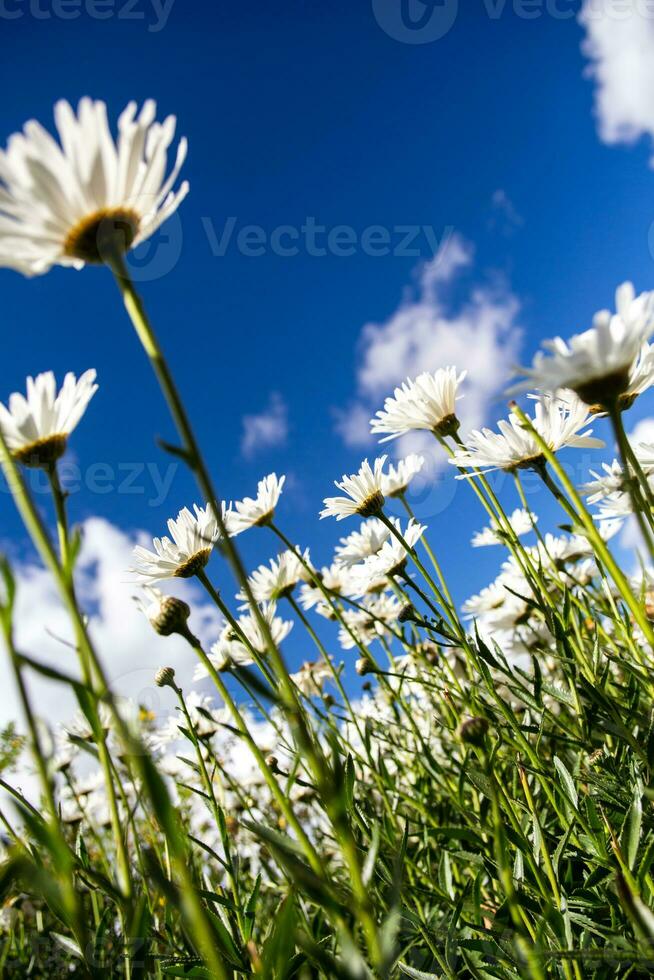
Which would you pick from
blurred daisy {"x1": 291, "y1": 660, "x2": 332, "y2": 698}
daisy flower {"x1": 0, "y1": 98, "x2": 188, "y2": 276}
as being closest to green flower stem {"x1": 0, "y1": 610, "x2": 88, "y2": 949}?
daisy flower {"x1": 0, "y1": 98, "x2": 188, "y2": 276}

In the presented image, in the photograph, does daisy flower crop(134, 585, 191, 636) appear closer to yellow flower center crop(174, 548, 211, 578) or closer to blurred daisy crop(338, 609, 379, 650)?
yellow flower center crop(174, 548, 211, 578)

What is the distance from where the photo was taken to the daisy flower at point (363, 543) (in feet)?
7.66

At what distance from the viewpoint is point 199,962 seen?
3.47ft

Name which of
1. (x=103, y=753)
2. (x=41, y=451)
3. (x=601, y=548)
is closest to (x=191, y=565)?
(x=41, y=451)

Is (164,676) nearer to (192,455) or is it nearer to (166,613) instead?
(166,613)

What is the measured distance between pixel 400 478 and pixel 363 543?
0.28m

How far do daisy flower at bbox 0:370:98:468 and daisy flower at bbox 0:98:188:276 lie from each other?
243mm

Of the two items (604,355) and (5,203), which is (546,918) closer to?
(604,355)

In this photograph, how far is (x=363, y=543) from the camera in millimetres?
2361

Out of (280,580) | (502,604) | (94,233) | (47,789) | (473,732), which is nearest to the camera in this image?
(47,789)

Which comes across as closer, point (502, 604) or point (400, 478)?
point (400, 478)

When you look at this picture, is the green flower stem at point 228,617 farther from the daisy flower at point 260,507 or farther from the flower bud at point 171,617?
the daisy flower at point 260,507

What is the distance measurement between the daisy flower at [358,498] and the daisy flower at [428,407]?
0.29m

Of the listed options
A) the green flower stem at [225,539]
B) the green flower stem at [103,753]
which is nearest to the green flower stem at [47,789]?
the green flower stem at [103,753]
